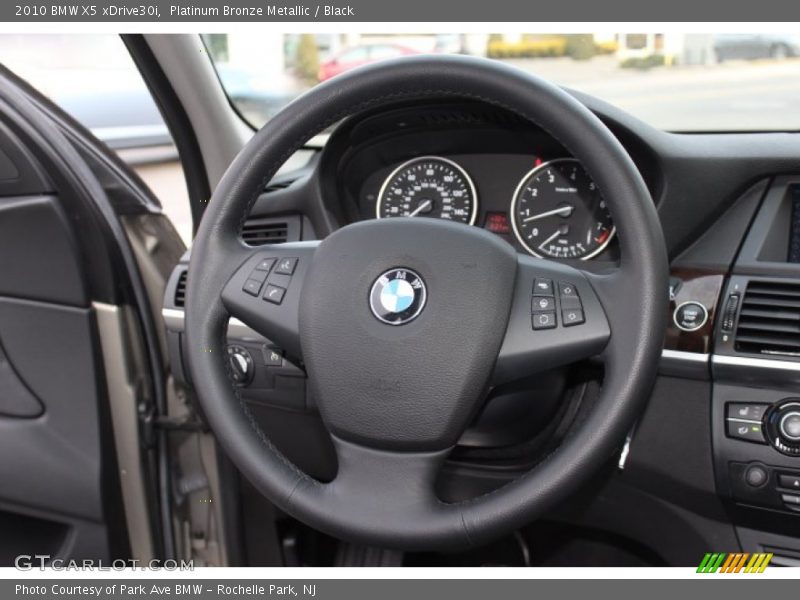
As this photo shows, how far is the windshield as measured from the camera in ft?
5.07

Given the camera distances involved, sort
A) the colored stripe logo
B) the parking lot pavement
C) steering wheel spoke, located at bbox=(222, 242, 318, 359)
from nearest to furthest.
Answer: steering wheel spoke, located at bbox=(222, 242, 318, 359), the colored stripe logo, the parking lot pavement

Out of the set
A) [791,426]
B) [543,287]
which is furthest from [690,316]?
[543,287]

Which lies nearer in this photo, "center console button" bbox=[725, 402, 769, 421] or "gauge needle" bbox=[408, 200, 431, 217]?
"center console button" bbox=[725, 402, 769, 421]

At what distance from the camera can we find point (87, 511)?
6.16 ft

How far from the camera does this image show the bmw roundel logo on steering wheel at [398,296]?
115 centimetres

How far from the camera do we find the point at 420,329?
1.15 m

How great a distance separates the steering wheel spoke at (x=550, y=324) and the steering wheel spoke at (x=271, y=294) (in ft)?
0.99

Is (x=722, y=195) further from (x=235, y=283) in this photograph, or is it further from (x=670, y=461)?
(x=235, y=283)

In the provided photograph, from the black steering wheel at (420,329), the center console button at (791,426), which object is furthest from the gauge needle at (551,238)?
the center console button at (791,426)

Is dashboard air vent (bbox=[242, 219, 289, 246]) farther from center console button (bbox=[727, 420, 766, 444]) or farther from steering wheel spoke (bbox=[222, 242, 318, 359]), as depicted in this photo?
center console button (bbox=[727, 420, 766, 444])

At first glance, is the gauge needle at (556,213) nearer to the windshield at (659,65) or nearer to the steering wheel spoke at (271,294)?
the windshield at (659,65)

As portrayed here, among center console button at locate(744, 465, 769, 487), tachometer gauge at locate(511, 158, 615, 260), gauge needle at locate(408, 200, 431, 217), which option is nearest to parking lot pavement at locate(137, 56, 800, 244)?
tachometer gauge at locate(511, 158, 615, 260)

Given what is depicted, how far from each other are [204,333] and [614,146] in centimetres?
60

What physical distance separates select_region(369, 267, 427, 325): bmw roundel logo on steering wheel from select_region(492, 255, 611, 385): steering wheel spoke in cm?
12
